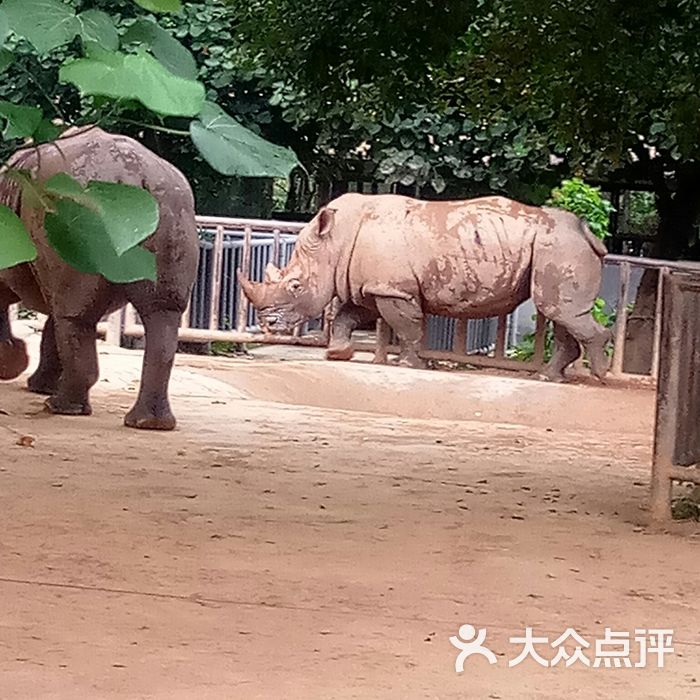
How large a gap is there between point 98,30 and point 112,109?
83 mm

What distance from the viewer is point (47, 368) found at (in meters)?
7.71

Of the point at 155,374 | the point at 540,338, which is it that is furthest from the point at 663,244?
the point at 155,374

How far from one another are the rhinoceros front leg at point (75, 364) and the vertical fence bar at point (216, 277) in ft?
15.8

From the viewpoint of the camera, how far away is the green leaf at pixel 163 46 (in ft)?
4.98

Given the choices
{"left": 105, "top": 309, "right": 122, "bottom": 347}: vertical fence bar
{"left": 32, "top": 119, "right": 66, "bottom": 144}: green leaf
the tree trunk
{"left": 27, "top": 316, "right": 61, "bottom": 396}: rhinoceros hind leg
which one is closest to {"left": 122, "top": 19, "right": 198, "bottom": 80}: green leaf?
{"left": 32, "top": 119, "right": 66, "bottom": 144}: green leaf

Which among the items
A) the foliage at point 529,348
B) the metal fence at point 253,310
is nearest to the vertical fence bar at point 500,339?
the metal fence at point 253,310

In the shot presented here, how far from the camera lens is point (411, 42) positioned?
5711mm

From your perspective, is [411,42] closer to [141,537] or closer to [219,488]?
[219,488]

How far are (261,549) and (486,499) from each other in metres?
1.34

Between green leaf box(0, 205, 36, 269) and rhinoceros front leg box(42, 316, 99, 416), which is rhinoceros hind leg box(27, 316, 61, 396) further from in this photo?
green leaf box(0, 205, 36, 269)

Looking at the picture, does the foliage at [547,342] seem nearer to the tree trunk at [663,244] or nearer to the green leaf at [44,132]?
the tree trunk at [663,244]

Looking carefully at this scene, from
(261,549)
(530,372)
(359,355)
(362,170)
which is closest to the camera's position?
(261,549)

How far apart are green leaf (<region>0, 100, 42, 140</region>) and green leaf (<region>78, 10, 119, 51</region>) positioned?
0.31 ft

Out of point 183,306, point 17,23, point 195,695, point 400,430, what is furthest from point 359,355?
point 17,23
